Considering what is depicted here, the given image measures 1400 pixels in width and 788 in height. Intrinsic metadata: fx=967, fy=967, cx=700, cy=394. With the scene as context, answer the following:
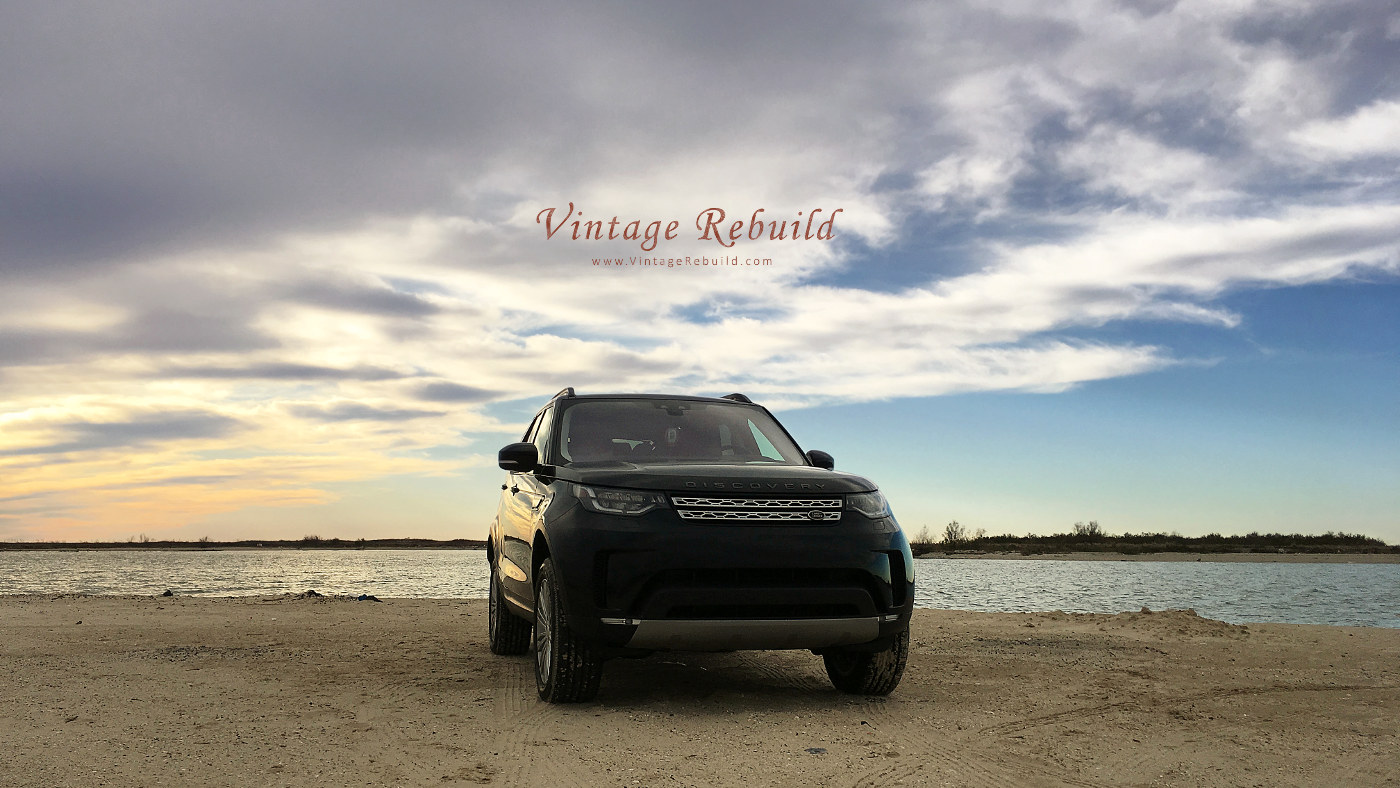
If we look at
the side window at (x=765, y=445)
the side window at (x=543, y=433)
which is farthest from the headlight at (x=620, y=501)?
the side window at (x=765, y=445)

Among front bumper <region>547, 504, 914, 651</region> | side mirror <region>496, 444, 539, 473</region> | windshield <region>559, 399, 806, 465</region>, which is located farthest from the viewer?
windshield <region>559, 399, 806, 465</region>

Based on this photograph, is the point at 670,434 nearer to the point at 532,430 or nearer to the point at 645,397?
the point at 645,397

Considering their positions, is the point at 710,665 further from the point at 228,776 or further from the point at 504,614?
the point at 228,776

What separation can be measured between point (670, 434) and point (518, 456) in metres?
1.14

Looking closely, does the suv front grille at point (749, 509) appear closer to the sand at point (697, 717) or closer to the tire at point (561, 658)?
the tire at point (561, 658)

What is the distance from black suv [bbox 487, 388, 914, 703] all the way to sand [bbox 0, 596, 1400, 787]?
0.42 metres

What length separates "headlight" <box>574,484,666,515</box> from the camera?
5.33 meters

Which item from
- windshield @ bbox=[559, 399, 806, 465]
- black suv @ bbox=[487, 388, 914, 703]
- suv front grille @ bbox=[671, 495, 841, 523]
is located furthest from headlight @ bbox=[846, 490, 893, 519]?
windshield @ bbox=[559, 399, 806, 465]

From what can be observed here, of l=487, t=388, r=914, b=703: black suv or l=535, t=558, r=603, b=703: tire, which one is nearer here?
l=487, t=388, r=914, b=703: black suv

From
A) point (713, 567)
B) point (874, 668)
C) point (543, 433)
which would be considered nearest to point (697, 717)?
point (713, 567)

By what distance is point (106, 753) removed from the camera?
15.2ft

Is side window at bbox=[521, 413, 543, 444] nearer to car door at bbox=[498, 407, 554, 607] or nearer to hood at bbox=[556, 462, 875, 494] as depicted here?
car door at bbox=[498, 407, 554, 607]

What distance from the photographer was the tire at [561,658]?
18.1ft

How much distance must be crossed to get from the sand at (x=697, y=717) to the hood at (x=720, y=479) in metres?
1.28
